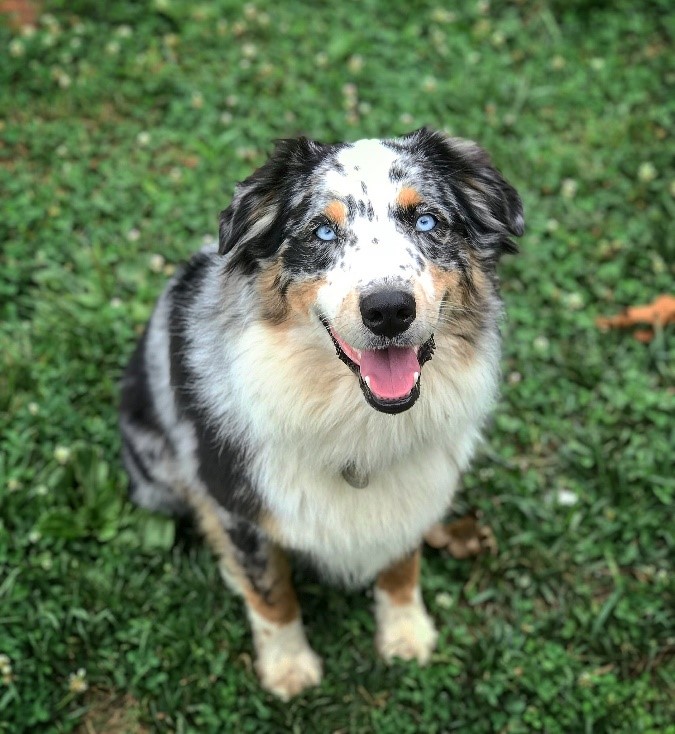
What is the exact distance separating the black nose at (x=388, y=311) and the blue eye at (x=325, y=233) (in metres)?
0.31

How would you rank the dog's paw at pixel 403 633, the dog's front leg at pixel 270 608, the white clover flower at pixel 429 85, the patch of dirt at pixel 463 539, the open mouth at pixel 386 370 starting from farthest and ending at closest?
the white clover flower at pixel 429 85
the patch of dirt at pixel 463 539
the dog's paw at pixel 403 633
the dog's front leg at pixel 270 608
the open mouth at pixel 386 370

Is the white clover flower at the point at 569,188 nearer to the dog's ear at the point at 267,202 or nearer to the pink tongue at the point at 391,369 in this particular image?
the dog's ear at the point at 267,202

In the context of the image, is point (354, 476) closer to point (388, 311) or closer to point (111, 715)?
point (388, 311)

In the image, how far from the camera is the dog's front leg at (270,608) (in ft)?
11.3

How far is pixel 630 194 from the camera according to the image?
17.2 feet

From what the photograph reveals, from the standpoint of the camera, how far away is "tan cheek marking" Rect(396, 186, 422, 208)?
2826mm

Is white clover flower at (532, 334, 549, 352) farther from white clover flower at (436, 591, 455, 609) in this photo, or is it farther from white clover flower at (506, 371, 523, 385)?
white clover flower at (436, 591, 455, 609)

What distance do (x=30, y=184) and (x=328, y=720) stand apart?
3.47 metres

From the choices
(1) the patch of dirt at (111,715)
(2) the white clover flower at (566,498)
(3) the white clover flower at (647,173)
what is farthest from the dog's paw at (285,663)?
(3) the white clover flower at (647,173)

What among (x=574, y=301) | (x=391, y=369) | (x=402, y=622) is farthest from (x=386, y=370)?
(x=574, y=301)

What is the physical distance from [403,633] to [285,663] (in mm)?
525

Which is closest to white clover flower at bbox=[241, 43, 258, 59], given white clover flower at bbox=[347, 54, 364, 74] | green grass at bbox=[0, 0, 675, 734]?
green grass at bbox=[0, 0, 675, 734]

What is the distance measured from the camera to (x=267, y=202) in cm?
299

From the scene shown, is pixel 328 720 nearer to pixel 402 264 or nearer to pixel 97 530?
pixel 97 530
